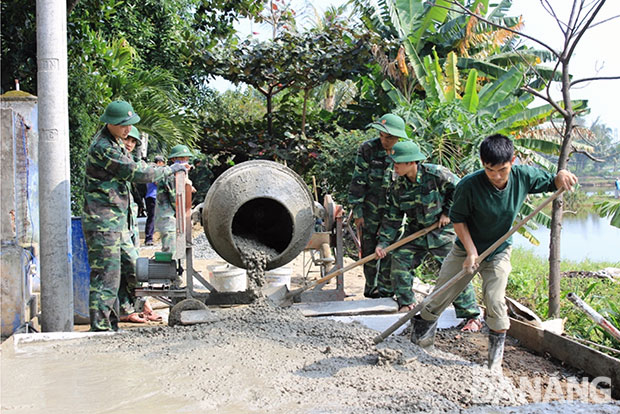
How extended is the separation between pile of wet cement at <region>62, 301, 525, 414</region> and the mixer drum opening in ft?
3.37

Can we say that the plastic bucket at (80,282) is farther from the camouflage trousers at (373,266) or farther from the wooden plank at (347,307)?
the camouflage trousers at (373,266)

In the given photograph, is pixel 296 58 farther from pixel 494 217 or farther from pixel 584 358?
pixel 584 358

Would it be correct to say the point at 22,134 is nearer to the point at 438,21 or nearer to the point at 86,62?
the point at 86,62

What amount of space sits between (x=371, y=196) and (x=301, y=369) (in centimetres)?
256

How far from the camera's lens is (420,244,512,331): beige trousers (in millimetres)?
3766

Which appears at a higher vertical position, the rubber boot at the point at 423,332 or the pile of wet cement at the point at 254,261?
the pile of wet cement at the point at 254,261

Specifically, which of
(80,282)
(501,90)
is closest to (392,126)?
(80,282)

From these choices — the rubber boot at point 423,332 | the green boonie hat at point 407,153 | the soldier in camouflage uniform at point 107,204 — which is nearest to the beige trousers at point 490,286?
the rubber boot at point 423,332

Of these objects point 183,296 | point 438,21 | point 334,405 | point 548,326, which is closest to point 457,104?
point 438,21

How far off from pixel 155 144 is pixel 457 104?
5903 mm

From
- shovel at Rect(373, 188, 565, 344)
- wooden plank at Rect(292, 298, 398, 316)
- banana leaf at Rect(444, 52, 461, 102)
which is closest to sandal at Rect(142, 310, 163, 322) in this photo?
wooden plank at Rect(292, 298, 398, 316)

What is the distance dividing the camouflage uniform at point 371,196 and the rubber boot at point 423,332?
1409mm

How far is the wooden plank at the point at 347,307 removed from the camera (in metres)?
4.88

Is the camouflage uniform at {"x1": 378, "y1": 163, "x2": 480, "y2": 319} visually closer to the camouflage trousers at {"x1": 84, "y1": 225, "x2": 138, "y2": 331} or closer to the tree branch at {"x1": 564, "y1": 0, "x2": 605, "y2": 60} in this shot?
the tree branch at {"x1": 564, "y1": 0, "x2": 605, "y2": 60}
